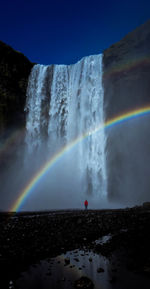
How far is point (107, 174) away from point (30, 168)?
15779mm

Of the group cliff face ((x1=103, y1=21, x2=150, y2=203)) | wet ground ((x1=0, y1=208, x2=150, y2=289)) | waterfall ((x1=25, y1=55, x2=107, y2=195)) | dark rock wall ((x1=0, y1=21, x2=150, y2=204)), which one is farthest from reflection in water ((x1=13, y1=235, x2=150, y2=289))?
waterfall ((x1=25, y1=55, x2=107, y2=195))

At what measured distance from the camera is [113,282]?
18.6 feet

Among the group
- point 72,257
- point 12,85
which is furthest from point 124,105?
point 72,257

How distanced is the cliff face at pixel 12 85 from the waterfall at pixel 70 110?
1505 millimetres

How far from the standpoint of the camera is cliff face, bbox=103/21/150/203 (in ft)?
110

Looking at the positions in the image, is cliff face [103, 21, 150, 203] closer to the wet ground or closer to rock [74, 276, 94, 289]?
the wet ground

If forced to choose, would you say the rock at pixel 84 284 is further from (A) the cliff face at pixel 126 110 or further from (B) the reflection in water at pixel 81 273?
(A) the cliff face at pixel 126 110

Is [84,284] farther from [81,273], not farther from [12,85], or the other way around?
[12,85]

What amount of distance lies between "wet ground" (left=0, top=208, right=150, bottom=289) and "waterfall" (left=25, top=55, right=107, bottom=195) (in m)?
24.5

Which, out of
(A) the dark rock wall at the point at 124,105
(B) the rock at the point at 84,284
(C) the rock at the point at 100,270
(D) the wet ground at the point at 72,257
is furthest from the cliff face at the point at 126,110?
(B) the rock at the point at 84,284

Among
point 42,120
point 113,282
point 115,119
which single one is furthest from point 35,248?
point 42,120

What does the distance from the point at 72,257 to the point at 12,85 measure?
38815 mm

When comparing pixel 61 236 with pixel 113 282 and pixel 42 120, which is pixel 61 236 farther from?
pixel 42 120

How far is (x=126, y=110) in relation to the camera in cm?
3638
